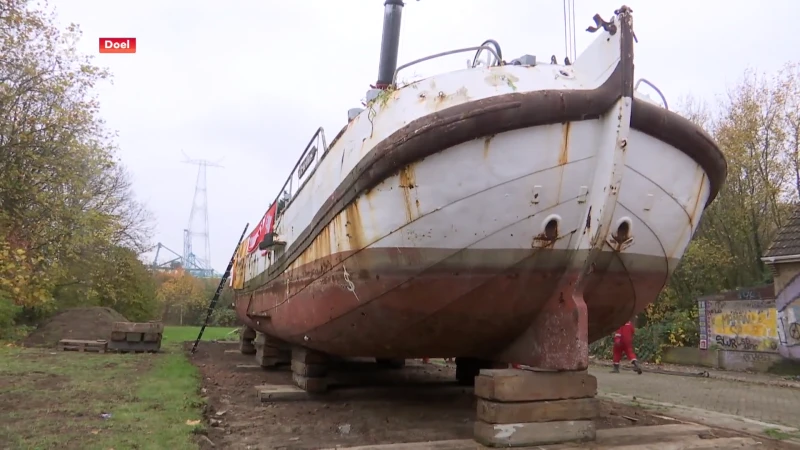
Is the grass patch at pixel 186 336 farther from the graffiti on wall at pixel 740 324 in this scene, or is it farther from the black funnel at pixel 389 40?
the graffiti on wall at pixel 740 324

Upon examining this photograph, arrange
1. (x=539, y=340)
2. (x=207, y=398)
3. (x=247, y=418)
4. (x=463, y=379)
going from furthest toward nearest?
(x=463, y=379), (x=207, y=398), (x=247, y=418), (x=539, y=340)

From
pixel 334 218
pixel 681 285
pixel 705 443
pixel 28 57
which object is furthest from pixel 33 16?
pixel 681 285

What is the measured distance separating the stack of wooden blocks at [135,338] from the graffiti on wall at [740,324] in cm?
→ 1335

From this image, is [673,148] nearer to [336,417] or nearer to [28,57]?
[336,417]

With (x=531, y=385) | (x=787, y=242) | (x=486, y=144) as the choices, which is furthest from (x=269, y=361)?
(x=787, y=242)

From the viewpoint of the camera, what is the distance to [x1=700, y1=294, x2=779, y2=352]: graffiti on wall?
41.4ft

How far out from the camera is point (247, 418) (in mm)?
5535

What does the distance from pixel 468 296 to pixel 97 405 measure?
405 centimetres

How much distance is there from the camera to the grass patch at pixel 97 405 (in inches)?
173

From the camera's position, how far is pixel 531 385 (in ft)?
13.3

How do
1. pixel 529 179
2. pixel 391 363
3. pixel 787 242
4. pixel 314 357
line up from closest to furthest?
1. pixel 529 179
2. pixel 314 357
3. pixel 391 363
4. pixel 787 242

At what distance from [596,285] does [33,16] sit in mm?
10582

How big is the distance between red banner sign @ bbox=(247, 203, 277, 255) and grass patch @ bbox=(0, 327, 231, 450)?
226 centimetres

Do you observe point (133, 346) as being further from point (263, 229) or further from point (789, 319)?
point (789, 319)
